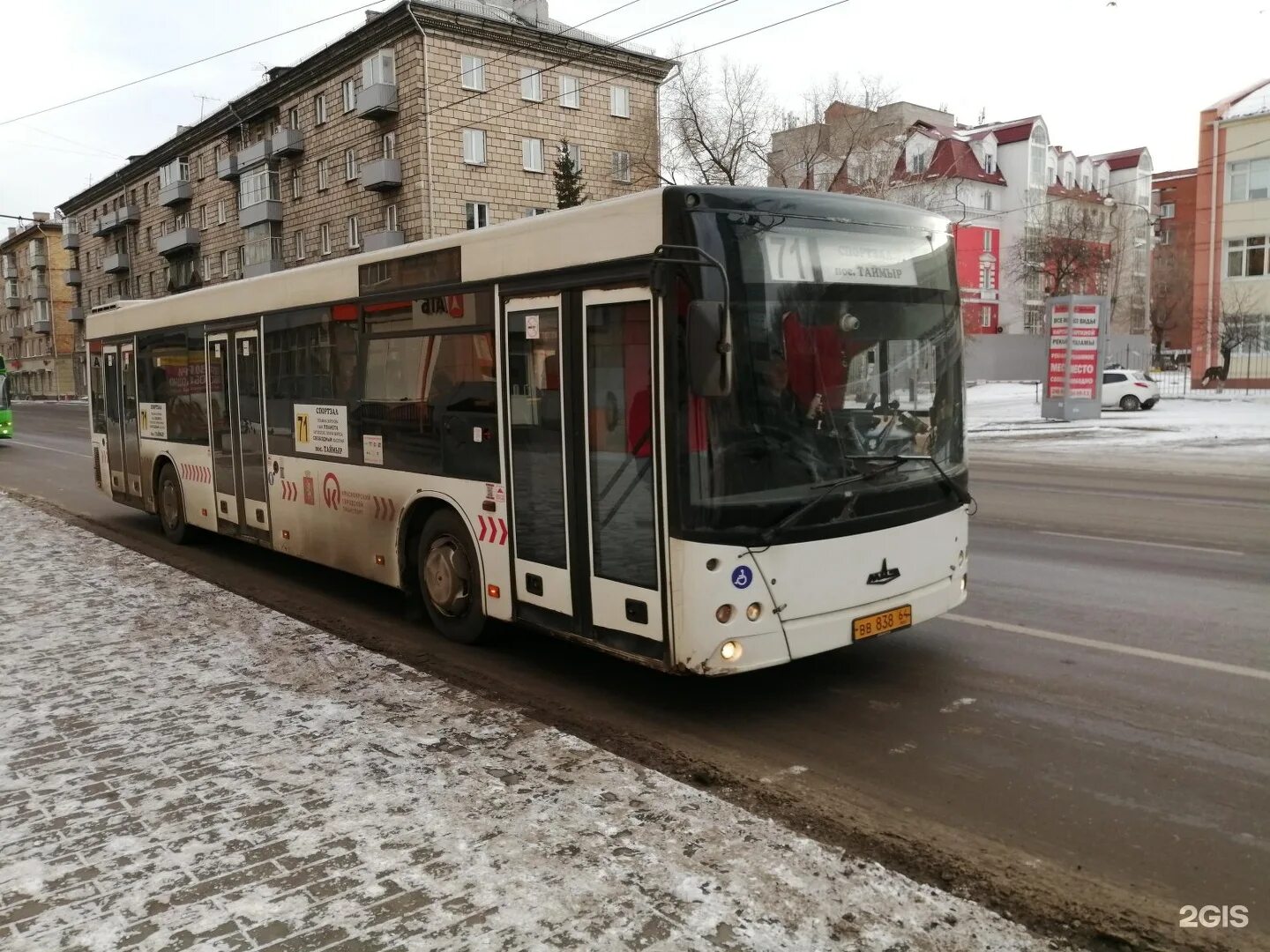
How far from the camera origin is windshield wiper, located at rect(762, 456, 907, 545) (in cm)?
521

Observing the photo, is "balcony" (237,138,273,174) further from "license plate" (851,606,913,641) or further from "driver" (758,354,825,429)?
"license plate" (851,606,913,641)

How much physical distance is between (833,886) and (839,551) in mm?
2122

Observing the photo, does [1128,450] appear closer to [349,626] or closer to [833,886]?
[349,626]

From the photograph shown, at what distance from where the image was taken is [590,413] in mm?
5789

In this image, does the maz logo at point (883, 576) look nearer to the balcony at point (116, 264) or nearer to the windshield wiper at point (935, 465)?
the windshield wiper at point (935, 465)

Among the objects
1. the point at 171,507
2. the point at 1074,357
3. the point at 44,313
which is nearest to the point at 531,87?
the point at 1074,357

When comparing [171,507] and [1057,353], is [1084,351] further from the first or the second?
[171,507]

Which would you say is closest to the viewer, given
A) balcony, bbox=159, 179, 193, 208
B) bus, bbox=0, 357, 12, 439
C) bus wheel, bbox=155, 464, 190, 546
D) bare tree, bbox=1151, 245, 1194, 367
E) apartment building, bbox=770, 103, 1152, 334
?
bus wheel, bbox=155, 464, 190, 546

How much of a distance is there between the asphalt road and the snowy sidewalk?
0.38 m

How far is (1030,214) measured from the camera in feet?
234

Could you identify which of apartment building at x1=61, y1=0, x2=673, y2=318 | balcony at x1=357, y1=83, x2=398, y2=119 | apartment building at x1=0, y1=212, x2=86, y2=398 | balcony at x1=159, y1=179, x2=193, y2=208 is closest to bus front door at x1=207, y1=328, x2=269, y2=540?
apartment building at x1=61, y1=0, x2=673, y2=318

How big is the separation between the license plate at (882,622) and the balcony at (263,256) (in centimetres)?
5309

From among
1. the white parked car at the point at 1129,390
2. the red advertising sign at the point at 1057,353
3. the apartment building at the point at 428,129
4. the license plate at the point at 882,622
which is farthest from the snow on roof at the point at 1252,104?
the license plate at the point at 882,622

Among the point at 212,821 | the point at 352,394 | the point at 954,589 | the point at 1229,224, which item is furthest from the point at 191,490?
the point at 1229,224
